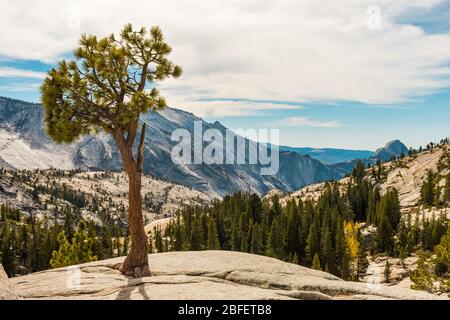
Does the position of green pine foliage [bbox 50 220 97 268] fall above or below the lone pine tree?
below

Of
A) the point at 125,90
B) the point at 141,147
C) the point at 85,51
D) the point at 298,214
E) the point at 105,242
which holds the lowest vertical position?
the point at 105,242

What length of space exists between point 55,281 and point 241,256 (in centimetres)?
1343

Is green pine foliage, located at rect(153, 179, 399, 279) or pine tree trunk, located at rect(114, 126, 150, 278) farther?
green pine foliage, located at rect(153, 179, 399, 279)

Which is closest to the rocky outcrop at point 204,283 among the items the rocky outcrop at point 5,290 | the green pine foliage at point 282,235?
the rocky outcrop at point 5,290

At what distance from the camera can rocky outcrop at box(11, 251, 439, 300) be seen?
18688 mm

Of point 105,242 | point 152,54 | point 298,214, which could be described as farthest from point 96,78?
point 105,242

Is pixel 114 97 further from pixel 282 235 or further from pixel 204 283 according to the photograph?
pixel 282 235

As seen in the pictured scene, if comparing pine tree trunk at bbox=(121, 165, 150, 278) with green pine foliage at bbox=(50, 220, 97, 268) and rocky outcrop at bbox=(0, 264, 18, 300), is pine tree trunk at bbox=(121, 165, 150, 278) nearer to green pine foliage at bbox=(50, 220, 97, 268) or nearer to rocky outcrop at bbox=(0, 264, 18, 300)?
rocky outcrop at bbox=(0, 264, 18, 300)

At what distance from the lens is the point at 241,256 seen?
30.9 m

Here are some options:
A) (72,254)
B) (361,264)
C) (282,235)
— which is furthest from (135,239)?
(361,264)

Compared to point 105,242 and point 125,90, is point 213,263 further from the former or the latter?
point 105,242

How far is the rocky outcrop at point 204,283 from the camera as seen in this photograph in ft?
61.3

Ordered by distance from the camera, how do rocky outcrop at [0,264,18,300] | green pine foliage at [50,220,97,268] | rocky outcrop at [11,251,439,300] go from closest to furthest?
1. rocky outcrop at [0,264,18,300]
2. rocky outcrop at [11,251,439,300]
3. green pine foliage at [50,220,97,268]

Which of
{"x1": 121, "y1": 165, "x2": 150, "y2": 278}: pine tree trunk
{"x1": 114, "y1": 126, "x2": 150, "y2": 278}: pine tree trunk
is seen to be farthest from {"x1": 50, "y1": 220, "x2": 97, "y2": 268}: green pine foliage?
{"x1": 114, "y1": 126, "x2": 150, "y2": 278}: pine tree trunk
